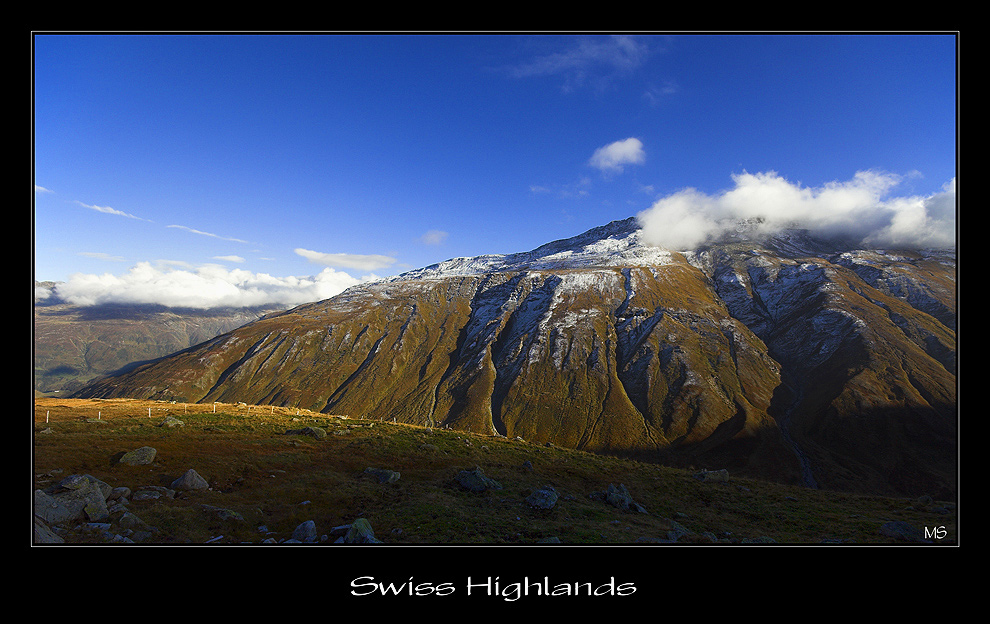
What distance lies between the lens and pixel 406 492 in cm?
2025

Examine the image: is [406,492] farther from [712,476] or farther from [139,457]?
[712,476]

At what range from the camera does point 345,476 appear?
2262cm

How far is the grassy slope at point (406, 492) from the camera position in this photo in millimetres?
15523

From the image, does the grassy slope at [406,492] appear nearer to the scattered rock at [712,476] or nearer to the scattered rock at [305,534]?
the scattered rock at [712,476]

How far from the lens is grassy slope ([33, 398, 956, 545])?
50.9 feet

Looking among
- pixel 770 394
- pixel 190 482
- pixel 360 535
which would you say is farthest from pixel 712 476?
pixel 770 394

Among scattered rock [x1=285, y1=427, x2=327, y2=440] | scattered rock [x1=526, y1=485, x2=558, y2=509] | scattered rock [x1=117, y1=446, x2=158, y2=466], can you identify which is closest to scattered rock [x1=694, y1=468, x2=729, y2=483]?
scattered rock [x1=526, y1=485, x2=558, y2=509]

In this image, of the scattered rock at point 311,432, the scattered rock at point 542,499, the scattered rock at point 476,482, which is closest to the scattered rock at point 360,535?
the scattered rock at point 542,499

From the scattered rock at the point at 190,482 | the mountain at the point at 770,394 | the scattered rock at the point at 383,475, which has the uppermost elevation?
the scattered rock at the point at 190,482
